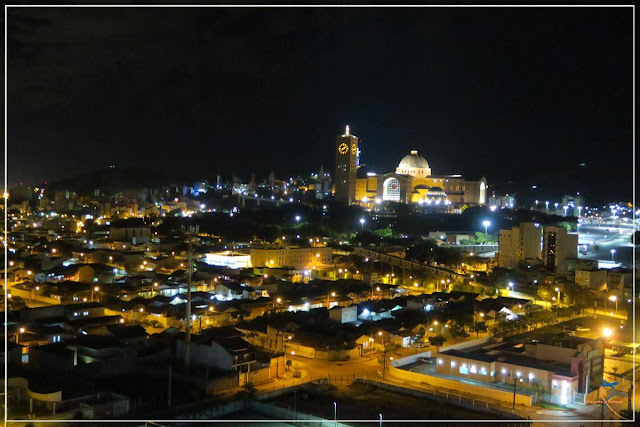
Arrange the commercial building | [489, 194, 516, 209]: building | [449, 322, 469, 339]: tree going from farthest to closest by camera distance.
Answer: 1. [489, 194, 516, 209]: building
2. [449, 322, 469, 339]: tree
3. the commercial building

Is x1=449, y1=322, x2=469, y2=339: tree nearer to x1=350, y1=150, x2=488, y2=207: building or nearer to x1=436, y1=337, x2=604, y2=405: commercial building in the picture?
x1=436, y1=337, x2=604, y2=405: commercial building

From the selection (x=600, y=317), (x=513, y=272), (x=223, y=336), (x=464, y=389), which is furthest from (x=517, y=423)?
(x=513, y=272)

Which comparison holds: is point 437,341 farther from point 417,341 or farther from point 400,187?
point 400,187

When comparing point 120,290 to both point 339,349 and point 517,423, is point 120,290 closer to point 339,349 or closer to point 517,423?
point 339,349

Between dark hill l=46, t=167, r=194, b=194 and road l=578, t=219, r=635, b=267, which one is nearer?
road l=578, t=219, r=635, b=267

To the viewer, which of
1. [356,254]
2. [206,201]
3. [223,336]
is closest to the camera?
[223,336]

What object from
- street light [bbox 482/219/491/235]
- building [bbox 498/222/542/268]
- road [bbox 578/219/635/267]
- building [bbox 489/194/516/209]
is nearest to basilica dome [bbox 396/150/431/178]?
building [bbox 489/194/516/209]

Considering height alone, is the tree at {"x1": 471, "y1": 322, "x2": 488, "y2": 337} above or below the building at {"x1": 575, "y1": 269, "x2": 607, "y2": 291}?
below
